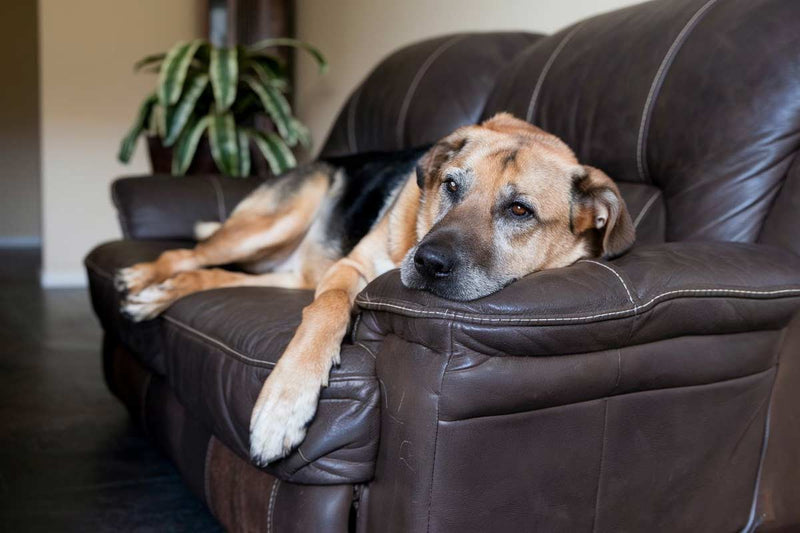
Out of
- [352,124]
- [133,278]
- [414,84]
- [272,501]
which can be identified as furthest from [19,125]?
[272,501]

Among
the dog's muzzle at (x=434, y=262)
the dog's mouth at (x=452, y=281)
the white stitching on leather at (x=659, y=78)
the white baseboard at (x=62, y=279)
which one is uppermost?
the white stitching on leather at (x=659, y=78)

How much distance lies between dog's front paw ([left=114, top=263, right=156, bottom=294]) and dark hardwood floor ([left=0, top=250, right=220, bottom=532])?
1.88ft

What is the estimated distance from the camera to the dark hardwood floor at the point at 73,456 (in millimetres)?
2098

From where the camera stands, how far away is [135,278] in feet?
7.64

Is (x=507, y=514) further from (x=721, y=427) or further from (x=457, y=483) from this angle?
(x=721, y=427)

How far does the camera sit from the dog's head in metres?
1.58

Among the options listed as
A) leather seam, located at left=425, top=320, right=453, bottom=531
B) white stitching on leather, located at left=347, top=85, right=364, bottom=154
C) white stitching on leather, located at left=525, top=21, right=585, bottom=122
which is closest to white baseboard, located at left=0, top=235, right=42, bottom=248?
white stitching on leather, located at left=347, top=85, right=364, bottom=154

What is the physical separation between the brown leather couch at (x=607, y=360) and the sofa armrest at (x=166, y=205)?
0.84m

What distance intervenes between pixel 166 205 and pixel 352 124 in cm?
96

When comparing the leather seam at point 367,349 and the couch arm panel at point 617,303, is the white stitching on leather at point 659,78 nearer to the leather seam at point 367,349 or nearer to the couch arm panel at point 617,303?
the couch arm panel at point 617,303

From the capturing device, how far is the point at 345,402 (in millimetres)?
1512

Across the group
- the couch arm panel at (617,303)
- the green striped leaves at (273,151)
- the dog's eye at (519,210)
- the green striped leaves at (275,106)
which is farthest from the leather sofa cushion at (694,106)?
→ the green striped leaves at (275,106)

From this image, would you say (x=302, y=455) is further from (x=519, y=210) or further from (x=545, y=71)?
(x=545, y=71)

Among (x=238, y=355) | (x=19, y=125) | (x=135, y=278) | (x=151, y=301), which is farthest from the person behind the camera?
(x=19, y=125)
